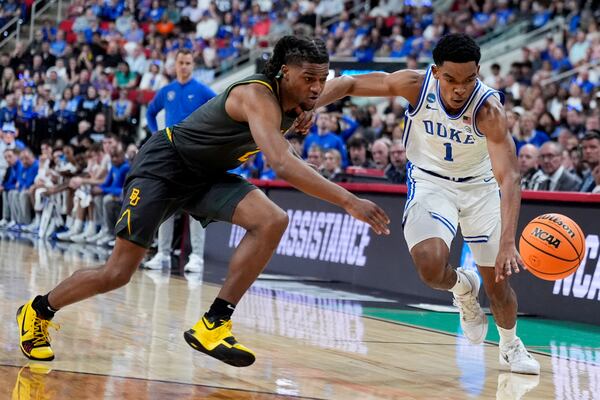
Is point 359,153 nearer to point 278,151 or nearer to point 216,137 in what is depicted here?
point 216,137

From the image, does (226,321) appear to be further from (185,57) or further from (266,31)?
(266,31)

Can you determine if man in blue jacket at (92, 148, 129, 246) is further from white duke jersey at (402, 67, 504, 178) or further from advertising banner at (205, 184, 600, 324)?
white duke jersey at (402, 67, 504, 178)

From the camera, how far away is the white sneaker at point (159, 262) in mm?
11492

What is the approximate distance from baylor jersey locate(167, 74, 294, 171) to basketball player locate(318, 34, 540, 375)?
0.86 meters

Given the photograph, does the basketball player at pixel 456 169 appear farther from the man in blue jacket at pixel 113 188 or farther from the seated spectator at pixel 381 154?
the man in blue jacket at pixel 113 188

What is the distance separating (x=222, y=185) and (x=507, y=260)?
1.59 m

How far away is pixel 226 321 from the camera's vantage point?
5.00 m

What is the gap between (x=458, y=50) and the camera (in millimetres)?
Answer: 5426

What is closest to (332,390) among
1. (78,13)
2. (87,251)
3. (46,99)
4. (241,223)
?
(241,223)

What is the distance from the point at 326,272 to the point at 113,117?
11.4 m

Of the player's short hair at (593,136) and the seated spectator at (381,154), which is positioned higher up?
the player's short hair at (593,136)

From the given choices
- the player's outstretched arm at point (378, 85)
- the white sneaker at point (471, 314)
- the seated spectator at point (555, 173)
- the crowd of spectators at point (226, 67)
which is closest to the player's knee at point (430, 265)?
the white sneaker at point (471, 314)

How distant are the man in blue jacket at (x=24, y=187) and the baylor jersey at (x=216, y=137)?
1434 centimetres

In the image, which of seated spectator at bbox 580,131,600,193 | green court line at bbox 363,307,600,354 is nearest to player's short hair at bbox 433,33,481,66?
green court line at bbox 363,307,600,354
